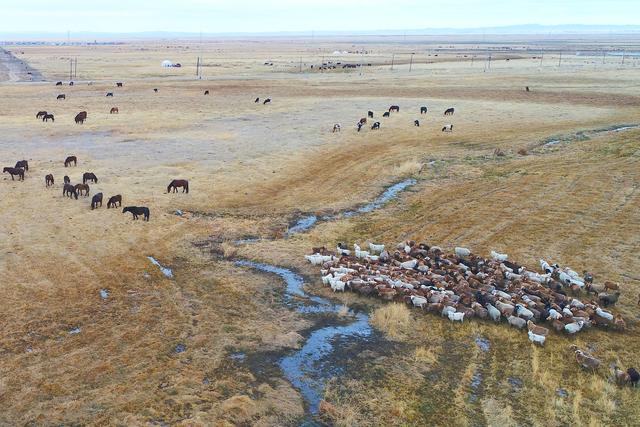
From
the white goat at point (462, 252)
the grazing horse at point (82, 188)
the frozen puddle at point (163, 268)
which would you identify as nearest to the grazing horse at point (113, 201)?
the grazing horse at point (82, 188)

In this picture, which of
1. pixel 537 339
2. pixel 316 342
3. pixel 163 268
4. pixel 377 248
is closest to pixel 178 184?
pixel 163 268

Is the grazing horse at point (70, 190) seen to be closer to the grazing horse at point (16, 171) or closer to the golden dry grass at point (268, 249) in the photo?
the golden dry grass at point (268, 249)

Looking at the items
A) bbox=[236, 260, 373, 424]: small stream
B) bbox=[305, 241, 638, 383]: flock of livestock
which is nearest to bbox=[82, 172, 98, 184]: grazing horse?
bbox=[236, 260, 373, 424]: small stream

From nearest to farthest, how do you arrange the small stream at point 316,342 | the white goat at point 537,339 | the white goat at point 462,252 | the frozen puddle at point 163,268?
the small stream at point 316,342, the white goat at point 537,339, the frozen puddle at point 163,268, the white goat at point 462,252

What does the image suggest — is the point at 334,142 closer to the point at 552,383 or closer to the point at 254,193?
the point at 254,193

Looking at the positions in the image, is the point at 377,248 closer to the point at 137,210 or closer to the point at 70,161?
the point at 137,210

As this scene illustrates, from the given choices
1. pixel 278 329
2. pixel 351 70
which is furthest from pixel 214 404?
pixel 351 70
